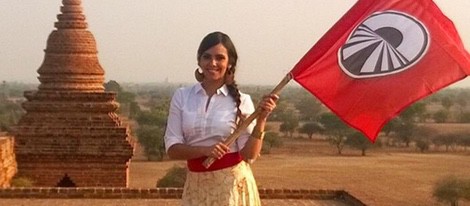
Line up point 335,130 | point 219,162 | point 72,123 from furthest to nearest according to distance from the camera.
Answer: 1. point 335,130
2. point 72,123
3. point 219,162

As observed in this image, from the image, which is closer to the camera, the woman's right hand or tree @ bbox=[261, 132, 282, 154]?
the woman's right hand

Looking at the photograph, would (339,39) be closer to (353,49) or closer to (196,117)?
(353,49)

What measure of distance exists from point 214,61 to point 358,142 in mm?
43033

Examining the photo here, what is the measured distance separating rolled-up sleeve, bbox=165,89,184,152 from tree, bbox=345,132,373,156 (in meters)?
42.1

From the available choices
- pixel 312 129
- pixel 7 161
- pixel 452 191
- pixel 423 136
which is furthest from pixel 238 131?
pixel 312 129

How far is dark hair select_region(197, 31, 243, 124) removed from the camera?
3.38 m

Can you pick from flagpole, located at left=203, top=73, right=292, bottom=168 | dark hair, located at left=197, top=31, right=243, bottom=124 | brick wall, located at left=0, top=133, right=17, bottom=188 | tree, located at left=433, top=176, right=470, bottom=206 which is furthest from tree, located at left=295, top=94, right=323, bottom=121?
flagpole, located at left=203, top=73, right=292, bottom=168

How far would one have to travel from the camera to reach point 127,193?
37.0 feet

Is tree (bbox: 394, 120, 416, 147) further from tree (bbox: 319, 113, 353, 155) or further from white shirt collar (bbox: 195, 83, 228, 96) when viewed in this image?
white shirt collar (bbox: 195, 83, 228, 96)

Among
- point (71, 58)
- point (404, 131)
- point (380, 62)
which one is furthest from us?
point (404, 131)

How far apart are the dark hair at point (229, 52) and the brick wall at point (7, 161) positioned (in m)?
9.18

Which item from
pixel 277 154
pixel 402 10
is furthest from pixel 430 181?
pixel 402 10

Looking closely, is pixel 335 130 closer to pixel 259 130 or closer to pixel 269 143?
pixel 269 143

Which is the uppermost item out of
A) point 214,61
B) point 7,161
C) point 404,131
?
point 404,131
